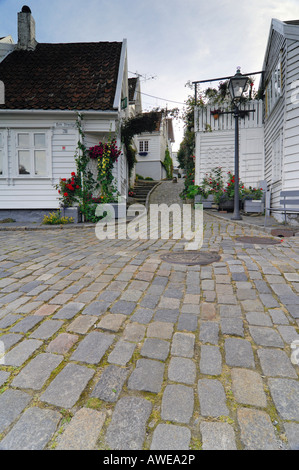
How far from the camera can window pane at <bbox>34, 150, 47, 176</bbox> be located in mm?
10039

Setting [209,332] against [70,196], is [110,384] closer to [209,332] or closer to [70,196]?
[209,332]

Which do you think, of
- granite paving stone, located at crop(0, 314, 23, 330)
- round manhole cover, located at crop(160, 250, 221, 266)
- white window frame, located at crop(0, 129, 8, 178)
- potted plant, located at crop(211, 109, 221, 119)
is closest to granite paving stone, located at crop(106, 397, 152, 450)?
granite paving stone, located at crop(0, 314, 23, 330)

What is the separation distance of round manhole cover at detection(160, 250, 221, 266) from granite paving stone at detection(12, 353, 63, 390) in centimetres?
261

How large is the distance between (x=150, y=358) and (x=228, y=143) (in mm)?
13190

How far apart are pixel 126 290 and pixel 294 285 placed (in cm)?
188

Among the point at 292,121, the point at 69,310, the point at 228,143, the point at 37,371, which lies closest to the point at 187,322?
the point at 69,310

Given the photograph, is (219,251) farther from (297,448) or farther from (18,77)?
(18,77)

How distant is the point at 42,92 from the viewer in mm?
10203

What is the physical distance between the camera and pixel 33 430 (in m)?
1.52

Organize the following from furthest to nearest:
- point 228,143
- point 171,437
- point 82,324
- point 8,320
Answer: point 228,143
point 8,320
point 82,324
point 171,437

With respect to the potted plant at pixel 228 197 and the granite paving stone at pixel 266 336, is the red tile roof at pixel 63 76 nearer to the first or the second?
the potted plant at pixel 228 197

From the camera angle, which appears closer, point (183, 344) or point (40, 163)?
point (183, 344)

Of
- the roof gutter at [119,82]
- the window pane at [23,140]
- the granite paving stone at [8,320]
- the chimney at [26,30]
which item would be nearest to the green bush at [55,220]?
the window pane at [23,140]

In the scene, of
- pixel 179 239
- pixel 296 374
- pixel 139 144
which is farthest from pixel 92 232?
pixel 139 144
